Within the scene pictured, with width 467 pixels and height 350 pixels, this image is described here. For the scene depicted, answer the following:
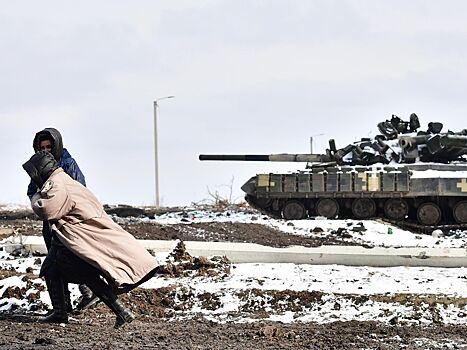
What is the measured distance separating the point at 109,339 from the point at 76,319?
41.1 inches

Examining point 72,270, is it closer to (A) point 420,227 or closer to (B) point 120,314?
(B) point 120,314

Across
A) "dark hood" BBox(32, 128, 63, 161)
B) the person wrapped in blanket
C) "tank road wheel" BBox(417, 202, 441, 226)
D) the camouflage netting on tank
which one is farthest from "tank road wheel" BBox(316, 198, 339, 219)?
the person wrapped in blanket

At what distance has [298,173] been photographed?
77.4ft

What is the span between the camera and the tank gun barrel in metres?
25.5

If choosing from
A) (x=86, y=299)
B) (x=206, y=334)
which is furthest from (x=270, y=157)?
(x=206, y=334)

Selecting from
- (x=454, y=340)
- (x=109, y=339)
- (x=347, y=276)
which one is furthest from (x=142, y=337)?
(x=347, y=276)

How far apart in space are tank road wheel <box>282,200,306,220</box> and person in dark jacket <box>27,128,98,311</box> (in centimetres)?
1701

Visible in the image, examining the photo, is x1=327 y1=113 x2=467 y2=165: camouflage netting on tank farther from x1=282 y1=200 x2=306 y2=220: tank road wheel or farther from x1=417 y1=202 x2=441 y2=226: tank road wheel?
x1=282 y1=200 x2=306 y2=220: tank road wheel

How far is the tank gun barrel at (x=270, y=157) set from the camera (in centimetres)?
2550

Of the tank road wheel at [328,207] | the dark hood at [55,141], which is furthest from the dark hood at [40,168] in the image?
the tank road wheel at [328,207]

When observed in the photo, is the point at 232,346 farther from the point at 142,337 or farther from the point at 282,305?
the point at 282,305

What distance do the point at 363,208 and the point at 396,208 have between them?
3.03 ft

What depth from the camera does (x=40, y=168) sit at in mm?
6719

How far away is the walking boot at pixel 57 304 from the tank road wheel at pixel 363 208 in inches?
690
